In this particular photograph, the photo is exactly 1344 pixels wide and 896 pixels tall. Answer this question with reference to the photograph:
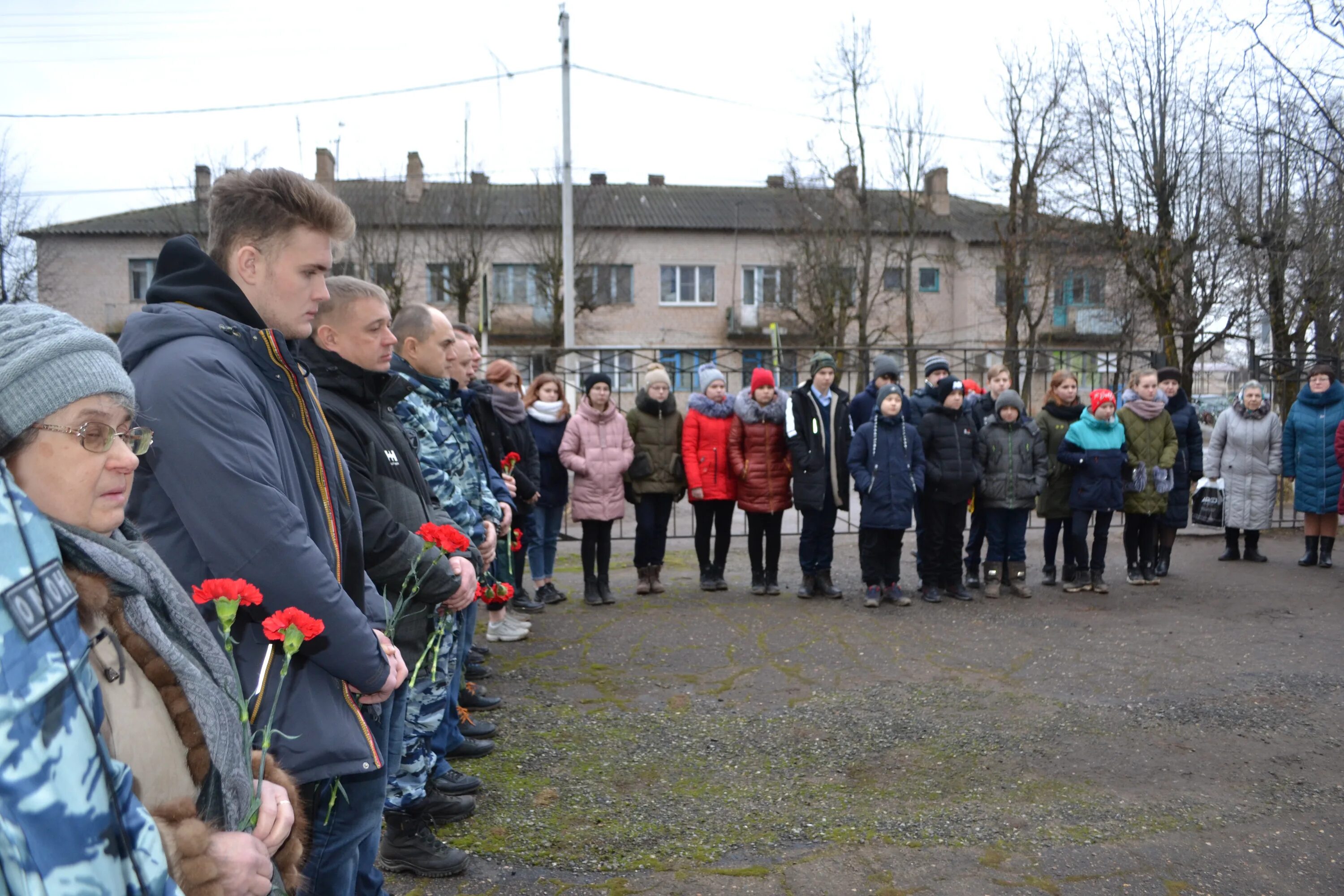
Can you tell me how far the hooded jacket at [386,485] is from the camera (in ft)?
10.3

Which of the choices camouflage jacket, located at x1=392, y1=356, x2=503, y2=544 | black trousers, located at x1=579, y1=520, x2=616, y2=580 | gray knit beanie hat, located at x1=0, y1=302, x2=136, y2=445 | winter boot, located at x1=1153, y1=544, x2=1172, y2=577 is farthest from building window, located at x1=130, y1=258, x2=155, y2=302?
gray knit beanie hat, located at x1=0, y1=302, x2=136, y2=445

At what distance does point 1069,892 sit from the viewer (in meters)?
3.50

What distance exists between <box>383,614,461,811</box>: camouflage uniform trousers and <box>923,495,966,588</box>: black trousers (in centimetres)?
545

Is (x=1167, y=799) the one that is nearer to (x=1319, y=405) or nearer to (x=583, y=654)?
(x=583, y=654)

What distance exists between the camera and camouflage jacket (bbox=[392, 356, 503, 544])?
172 inches

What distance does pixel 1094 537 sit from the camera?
9.02 metres

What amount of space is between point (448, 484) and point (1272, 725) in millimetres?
4545

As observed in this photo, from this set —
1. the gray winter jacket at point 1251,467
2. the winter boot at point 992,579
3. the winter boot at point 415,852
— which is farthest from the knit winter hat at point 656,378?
the gray winter jacket at point 1251,467

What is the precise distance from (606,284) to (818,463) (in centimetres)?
2975

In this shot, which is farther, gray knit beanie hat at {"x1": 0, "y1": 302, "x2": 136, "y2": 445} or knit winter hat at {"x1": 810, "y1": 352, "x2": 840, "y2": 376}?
knit winter hat at {"x1": 810, "y1": 352, "x2": 840, "y2": 376}

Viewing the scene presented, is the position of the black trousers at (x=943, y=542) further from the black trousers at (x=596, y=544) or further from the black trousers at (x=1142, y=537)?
the black trousers at (x=596, y=544)

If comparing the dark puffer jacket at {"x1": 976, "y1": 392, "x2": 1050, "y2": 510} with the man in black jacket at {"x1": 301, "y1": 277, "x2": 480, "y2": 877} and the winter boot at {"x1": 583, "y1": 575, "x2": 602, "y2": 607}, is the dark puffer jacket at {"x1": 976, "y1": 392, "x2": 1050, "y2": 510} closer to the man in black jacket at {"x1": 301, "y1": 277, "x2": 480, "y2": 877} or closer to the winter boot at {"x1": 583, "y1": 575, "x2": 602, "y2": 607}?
the winter boot at {"x1": 583, "y1": 575, "x2": 602, "y2": 607}

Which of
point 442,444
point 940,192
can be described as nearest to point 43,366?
point 442,444

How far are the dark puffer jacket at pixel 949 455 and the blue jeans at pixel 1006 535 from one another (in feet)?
1.34
